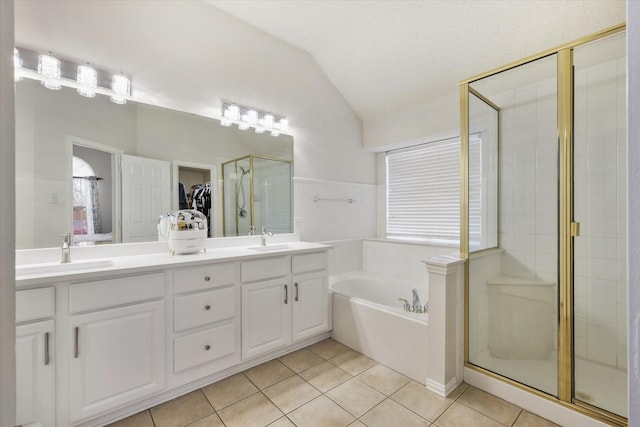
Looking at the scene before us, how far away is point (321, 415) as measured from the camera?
165cm

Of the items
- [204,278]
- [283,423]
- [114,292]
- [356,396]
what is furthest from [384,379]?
[114,292]

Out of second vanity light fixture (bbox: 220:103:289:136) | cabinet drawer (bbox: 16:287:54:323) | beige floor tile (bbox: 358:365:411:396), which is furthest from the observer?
second vanity light fixture (bbox: 220:103:289:136)

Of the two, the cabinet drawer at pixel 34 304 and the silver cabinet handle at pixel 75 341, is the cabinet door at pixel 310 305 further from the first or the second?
the cabinet drawer at pixel 34 304

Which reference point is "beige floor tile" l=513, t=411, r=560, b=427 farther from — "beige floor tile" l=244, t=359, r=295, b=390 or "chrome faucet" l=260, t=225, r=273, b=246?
"chrome faucet" l=260, t=225, r=273, b=246

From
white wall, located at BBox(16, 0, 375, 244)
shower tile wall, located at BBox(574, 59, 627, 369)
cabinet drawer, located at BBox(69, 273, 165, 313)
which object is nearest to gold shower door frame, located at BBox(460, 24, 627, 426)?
shower tile wall, located at BBox(574, 59, 627, 369)

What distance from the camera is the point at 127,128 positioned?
6.69ft

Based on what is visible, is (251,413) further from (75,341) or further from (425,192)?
(425,192)

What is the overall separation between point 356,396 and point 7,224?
6.45 feet

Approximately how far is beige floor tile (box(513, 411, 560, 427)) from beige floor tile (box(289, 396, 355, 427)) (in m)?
0.93

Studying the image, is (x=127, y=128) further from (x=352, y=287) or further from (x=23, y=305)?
(x=352, y=287)

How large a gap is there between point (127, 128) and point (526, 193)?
292 cm

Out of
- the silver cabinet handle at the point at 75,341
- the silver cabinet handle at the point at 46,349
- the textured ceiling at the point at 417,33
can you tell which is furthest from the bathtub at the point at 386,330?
the textured ceiling at the point at 417,33

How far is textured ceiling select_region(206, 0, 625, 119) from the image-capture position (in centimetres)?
205

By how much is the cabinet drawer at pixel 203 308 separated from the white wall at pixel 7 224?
148 cm
